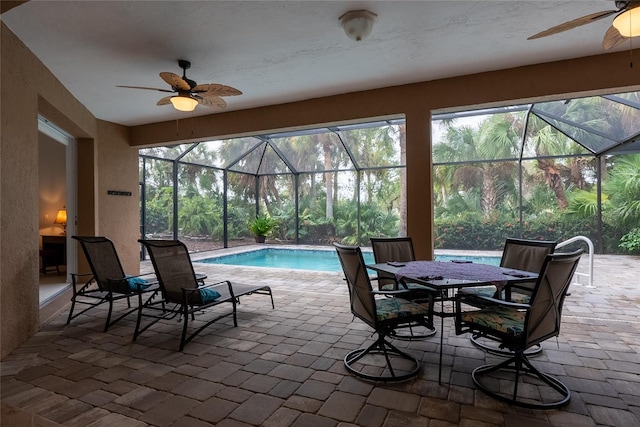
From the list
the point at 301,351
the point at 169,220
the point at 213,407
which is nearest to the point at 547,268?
the point at 301,351

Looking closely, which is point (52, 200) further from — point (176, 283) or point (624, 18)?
point (624, 18)

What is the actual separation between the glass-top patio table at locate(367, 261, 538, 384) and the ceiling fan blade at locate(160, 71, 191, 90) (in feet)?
9.18

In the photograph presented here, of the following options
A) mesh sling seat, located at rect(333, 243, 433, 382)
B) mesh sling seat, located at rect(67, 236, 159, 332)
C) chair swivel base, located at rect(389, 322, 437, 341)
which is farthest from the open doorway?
chair swivel base, located at rect(389, 322, 437, 341)

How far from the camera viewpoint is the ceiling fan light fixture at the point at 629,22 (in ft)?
8.01

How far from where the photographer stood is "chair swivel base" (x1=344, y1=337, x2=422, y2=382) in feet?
8.56

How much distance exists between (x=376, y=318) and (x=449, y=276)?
0.73 meters

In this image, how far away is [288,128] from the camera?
5719mm

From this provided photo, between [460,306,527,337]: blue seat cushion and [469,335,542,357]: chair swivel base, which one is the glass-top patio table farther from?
[469,335,542,357]: chair swivel base

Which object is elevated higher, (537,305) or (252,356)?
(537,305)

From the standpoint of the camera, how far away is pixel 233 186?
12.8 m

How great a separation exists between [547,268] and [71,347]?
402 centimetres

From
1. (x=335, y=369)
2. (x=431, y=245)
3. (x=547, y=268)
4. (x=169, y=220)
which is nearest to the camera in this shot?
(x=547, y=268)

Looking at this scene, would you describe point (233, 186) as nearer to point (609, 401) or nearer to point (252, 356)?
point (252, 356)

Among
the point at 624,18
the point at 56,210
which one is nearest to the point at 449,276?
the point at 624,18
